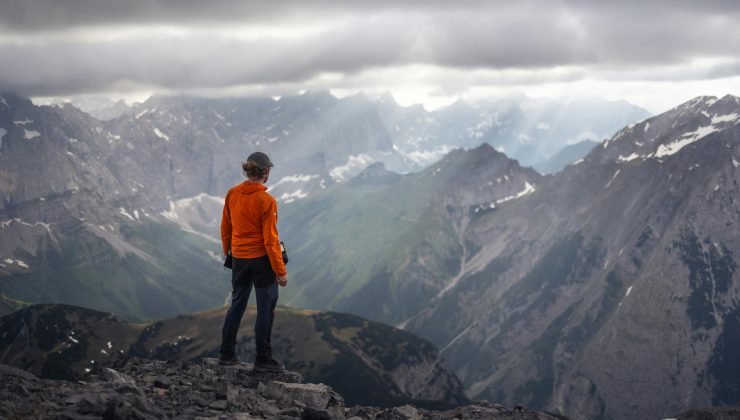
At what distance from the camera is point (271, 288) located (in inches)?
1346

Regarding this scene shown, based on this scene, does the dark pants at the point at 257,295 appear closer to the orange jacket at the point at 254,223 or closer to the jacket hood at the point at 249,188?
the orange jacket at the point at 254,223

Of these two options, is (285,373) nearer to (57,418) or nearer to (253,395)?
(253,395)

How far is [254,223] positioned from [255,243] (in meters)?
0.89

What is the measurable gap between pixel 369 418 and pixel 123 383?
12.1 metres

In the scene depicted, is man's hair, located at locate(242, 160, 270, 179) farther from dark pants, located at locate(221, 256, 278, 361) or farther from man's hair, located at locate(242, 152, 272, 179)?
dark pants, located at locate(221, 256, 278, 361)

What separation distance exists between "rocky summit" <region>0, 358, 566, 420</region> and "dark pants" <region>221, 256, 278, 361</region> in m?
2.08

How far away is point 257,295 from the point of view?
111ft

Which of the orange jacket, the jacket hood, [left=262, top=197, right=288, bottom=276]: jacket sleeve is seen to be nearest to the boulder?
the orange jacket

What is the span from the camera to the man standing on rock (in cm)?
3294

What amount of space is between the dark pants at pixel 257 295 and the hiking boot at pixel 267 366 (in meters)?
0.61

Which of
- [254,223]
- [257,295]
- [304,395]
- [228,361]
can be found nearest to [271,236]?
[254,223]

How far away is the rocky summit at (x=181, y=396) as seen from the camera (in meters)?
26.0

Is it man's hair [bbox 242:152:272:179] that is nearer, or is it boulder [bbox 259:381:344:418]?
man's hair [bbox 242:152:272:179]

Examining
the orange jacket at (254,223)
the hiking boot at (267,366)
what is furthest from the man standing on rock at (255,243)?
the hiking boot at (267,366)
